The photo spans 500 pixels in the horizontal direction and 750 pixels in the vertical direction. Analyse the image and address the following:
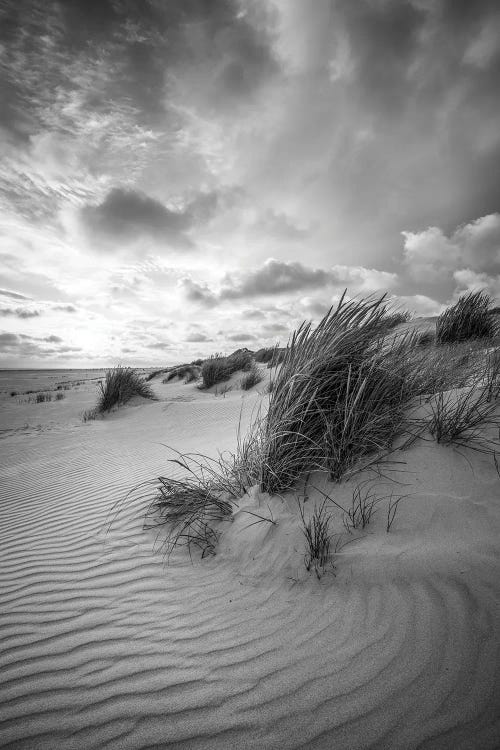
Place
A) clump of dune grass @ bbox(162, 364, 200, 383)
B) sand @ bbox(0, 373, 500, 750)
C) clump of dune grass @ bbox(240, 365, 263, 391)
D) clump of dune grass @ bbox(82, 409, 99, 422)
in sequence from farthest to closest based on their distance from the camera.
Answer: clump of dune grass @ bbox(162, 364, 200, 383) → clump of dune grass @ bbox(240, 365, 263, 391) → clump of dune grass @ bbox(82, 409, 99, 422) → sand @ bbox(0, 373, 500, 750)

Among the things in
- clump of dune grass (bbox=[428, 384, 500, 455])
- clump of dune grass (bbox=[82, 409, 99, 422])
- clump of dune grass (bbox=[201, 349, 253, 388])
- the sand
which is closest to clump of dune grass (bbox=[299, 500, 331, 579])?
the sand

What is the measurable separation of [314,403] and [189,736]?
203cm

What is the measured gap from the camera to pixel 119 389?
971 cm

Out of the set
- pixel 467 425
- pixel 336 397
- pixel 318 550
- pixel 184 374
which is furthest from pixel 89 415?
pixel 467 425

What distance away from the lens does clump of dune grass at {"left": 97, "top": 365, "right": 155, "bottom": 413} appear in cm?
949

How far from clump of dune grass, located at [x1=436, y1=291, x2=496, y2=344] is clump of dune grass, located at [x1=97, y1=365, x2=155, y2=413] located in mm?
8720

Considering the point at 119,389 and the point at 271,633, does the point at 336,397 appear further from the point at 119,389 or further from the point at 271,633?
the point at 119,389

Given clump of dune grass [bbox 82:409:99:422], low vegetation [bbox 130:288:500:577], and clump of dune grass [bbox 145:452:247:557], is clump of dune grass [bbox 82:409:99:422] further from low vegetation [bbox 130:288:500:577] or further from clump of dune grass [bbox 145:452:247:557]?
clump of dune grass [bbox 145:452:247:557]

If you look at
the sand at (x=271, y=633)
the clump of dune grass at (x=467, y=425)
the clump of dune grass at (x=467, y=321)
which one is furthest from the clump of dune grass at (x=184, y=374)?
the clump of dune grass at (x=467, y=425)

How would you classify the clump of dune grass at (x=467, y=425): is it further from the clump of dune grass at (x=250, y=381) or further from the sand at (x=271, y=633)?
the clump of dune grass at (x=250, y=381)

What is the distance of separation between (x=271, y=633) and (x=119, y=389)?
30.2 feet

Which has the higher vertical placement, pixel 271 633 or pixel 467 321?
pixel 467 321

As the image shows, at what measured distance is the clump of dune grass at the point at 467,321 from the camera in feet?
22.0

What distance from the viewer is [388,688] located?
123 cm
